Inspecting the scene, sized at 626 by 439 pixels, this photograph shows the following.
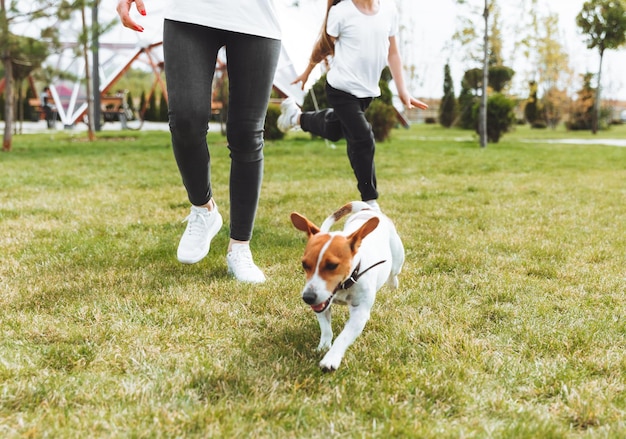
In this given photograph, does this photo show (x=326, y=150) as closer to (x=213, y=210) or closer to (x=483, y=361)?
(x=213, y=210)

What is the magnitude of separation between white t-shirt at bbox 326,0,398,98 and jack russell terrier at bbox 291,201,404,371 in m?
1.72

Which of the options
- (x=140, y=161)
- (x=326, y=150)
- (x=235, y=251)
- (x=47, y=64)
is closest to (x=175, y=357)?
(x=235, y=251)

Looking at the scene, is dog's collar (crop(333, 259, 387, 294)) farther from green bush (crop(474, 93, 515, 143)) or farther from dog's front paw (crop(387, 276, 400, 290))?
green bush (crop(474, 93, 515, 143))

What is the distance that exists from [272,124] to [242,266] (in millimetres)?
11114

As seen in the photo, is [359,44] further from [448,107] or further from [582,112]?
[582,112]

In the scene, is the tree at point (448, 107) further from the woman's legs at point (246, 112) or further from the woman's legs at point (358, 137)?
the woman's legs at point (246, 112)

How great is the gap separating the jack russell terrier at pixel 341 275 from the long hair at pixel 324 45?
1.99m

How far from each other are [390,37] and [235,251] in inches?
71.1

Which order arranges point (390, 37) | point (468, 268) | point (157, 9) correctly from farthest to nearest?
point (157, 9) < point (390, 37) < point (468, 268)

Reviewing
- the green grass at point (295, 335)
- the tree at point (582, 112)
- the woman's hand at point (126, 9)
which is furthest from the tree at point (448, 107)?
the woman's hand at point (126, 9)

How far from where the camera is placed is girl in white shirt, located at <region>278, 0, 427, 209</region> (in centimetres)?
369

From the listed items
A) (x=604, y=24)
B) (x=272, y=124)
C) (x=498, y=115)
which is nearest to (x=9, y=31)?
(x=272, y=124)

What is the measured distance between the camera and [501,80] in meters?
31.4

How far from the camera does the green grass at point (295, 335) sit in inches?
63.5
